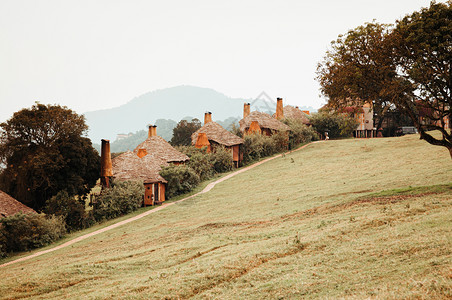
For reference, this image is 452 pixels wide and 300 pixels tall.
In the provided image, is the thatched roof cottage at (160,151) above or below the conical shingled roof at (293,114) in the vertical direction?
below

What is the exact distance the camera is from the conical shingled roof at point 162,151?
41.5 meters

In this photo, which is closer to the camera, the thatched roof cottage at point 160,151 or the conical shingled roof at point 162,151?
the thatched roof cottage at point 160,151

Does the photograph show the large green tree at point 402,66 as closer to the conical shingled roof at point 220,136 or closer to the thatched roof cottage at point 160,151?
the thatched roof cottage at point 160,151

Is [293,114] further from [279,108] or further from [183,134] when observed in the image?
[183,134]

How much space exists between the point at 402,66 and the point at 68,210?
25421 mm

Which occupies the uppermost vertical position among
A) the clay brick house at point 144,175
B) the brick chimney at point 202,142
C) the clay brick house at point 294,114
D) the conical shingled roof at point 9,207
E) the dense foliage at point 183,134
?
the clay brick house at point 294,114

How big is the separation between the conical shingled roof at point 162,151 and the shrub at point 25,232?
17820 mm

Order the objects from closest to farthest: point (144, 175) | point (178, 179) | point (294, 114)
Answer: point (144, 175) < point (178, 179) < point (294, 114)

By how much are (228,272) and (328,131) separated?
59.8 meters

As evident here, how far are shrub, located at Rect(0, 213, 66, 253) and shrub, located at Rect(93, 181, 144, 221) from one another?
475 cm

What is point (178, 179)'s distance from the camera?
35500 mm

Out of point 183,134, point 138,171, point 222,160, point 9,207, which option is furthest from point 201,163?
point 183,134

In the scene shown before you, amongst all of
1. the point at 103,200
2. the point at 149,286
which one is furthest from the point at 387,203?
the point at 103,200

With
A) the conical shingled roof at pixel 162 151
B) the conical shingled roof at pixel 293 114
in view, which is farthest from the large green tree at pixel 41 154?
the conical shingled roof at pixel 293 114
